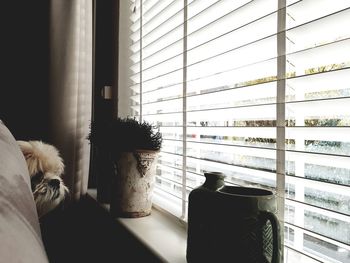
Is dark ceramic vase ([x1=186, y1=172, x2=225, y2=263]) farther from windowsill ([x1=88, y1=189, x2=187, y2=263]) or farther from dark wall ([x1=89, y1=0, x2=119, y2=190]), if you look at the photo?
dark wall ([x1=89, y1=0, x2=119, y2=190])

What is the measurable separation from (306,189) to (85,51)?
1.32 meters

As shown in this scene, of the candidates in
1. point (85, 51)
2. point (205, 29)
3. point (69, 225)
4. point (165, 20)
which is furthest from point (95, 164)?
point (205, 29)

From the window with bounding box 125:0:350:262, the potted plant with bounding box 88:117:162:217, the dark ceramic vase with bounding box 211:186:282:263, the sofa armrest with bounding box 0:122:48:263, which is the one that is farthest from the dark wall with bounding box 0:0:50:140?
the dark ceramic vase with bounding box 211:186:282:263

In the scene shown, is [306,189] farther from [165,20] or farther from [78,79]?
[78,79]

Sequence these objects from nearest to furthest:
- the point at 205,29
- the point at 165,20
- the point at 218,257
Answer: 1. the point at 218,257
2. the point at 205,29
3. the point at 165,20

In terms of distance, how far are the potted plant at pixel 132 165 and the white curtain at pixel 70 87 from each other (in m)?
0.50

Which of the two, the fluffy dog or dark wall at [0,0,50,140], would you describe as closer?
the fluffy dog

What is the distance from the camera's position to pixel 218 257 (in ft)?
1.89

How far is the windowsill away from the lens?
82 cm

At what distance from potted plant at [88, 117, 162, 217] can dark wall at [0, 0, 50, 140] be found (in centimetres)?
95

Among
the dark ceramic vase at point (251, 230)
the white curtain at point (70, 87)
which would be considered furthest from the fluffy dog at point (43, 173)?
the dark ceramic vase at point (251, 230)

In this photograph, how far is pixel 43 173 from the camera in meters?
1.28

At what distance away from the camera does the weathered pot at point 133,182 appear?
108 centimetres

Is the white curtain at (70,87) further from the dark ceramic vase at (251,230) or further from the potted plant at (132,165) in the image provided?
the dark ceramic vase at (251,230)
